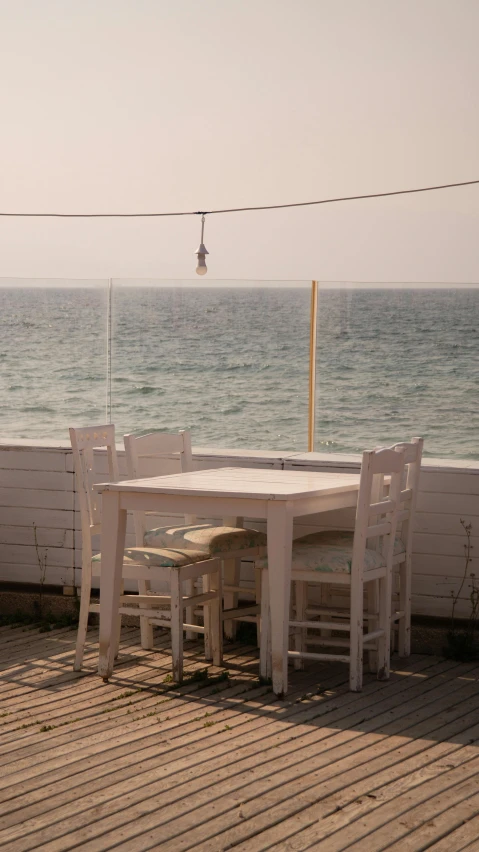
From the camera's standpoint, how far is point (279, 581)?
4.48 metres

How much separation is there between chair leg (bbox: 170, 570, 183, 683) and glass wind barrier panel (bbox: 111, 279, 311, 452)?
5.84 feet

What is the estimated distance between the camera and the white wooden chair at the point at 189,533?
504 cm

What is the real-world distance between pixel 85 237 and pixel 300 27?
52.6ft

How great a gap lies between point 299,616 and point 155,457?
1265mm

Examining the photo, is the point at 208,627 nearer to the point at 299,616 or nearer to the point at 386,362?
the point at 299,616

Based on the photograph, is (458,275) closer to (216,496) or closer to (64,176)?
(64,176)

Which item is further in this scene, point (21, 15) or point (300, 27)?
point (300, 27)

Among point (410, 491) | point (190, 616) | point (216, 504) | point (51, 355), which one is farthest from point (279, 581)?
point (51, 355)

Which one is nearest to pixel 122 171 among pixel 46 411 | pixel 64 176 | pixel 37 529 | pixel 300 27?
pixel 64 176

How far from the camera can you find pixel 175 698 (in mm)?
4465

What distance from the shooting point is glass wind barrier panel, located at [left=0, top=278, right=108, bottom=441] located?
22.3 ft

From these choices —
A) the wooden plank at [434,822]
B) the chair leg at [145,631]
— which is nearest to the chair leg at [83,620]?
the chair leg at [145,631]

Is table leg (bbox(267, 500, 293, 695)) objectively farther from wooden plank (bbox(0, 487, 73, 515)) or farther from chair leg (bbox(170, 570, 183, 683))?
wooden plank (bbox(0, 487, 73, 515))

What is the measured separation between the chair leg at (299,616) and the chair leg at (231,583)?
0.56 metres
